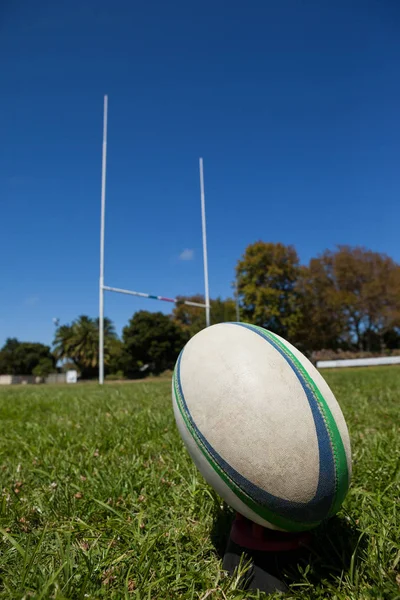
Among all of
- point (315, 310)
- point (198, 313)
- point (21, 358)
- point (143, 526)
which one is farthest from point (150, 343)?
point (143, 526)

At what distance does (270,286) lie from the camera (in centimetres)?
3547

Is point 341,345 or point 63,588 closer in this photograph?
point 63,588

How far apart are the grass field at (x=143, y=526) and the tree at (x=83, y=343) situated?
51.5 m

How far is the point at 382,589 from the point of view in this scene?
1.24 meters

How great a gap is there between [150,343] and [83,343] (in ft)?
51.9

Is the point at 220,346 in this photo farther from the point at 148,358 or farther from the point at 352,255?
the point at 148,358

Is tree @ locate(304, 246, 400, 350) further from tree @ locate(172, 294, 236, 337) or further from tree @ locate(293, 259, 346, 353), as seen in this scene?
tree @ locate(172, 294, 236, 337)

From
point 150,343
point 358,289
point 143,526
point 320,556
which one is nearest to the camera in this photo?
point 320,556

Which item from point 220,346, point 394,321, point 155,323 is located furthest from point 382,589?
point 155,323

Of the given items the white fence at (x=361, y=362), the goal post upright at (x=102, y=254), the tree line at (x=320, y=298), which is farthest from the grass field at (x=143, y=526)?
the tree line at (x=320, y=298)

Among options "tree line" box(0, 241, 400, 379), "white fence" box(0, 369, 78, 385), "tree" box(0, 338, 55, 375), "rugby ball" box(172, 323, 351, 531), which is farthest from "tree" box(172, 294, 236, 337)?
"rugby ball" box(172, 323, 351, 531)

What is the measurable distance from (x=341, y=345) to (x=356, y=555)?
40208mm

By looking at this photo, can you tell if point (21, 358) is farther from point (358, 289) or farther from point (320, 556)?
point (320, 556)

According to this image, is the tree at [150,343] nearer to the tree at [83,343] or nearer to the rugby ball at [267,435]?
the tree at [83,343]
